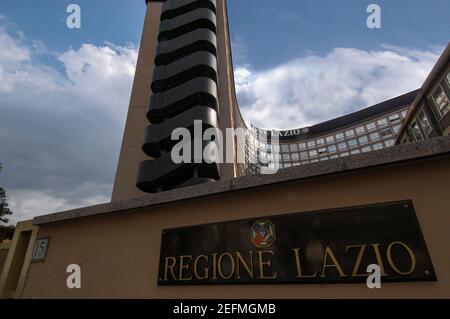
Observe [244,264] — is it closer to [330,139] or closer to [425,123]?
[425,123]

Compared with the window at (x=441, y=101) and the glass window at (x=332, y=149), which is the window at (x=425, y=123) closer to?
the window at (x=441, y=101)

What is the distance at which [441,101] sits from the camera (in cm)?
2269

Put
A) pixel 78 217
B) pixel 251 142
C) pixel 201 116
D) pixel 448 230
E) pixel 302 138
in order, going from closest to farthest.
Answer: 1. pixel 448 230
2. pixel 78 217
3. pixel 201 116
4. pixel 251 142
5. pixel 302 138

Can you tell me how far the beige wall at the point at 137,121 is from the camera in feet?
71.2

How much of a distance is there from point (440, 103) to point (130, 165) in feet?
96.1

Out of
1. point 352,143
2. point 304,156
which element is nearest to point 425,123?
point 352,143

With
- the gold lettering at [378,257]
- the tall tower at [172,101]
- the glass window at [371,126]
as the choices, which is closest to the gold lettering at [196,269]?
the gold lettering at [378,257]

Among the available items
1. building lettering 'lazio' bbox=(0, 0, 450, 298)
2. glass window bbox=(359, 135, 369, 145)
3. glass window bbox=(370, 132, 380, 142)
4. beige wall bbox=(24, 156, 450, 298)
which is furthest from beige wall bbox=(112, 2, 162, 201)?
glass window bbox=(370, 132, 380, 142)

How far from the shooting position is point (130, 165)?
896 inches

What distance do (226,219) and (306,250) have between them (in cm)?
103

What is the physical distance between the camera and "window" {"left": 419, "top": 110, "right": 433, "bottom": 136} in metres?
24.9

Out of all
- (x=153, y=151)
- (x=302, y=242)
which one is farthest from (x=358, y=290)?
(x=153, y=151)

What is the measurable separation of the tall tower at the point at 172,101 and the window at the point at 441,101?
65.4 feet
